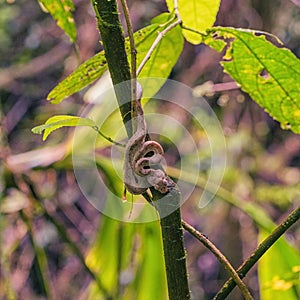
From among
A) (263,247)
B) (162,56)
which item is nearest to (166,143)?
(162,56)

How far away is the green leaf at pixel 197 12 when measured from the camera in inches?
16.4

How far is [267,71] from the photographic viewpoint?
1.33 feet

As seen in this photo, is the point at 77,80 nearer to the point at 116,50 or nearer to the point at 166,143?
the point at 116,50

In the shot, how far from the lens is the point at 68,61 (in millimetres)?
1850

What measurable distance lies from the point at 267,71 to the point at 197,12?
60mm

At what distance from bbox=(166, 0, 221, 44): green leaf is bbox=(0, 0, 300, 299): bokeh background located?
3.62 feet

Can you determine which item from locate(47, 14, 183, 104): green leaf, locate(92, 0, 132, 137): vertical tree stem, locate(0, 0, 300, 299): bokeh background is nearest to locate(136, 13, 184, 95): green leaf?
locate(47, 14, 183, 104): green leaf

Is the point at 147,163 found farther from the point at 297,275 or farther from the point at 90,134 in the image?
the point at 90,134

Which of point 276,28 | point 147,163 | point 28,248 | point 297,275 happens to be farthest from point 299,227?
point 147,163

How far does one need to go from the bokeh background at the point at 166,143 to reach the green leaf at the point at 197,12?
1.10 m

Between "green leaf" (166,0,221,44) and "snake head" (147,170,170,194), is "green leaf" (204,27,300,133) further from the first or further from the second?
"snake head" (147,170,170,194)

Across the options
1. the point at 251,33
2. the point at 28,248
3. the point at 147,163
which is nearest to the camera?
the point at 147,163

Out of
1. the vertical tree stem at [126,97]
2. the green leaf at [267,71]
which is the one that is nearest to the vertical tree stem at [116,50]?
the vertical tree stem at [126,97]

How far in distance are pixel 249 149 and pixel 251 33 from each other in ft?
4.23
